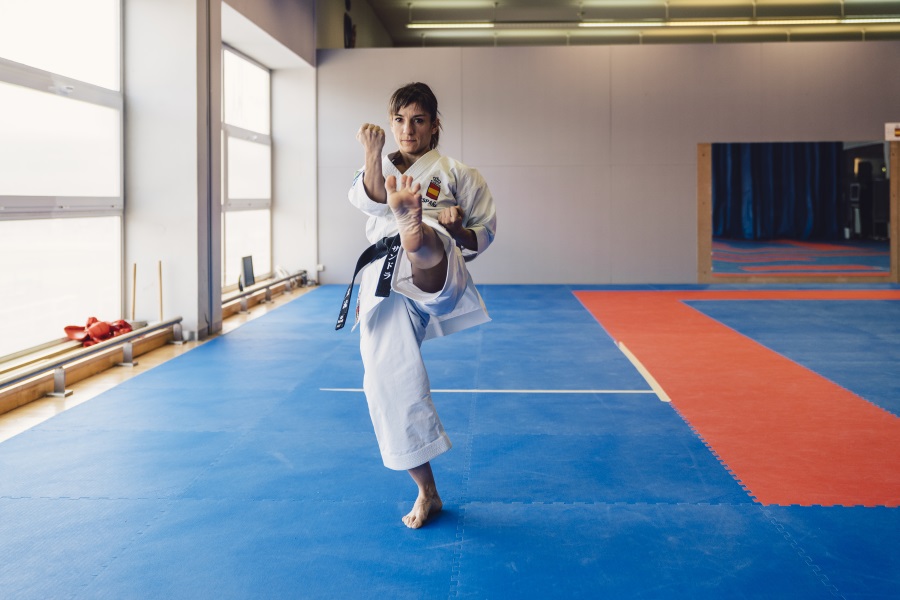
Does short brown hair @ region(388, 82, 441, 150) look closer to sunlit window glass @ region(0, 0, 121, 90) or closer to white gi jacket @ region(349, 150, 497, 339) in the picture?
white gi jacket @ region(349, 150, 497, 339)

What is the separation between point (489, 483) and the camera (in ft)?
10.2

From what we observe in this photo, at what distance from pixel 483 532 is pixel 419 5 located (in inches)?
422

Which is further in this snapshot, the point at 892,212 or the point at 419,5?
the point at 419,5

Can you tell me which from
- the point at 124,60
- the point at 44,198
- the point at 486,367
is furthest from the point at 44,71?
the point at 486,367

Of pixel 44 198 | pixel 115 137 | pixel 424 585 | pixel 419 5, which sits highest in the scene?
pixel 419 5

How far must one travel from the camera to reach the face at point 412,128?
2.61 metres

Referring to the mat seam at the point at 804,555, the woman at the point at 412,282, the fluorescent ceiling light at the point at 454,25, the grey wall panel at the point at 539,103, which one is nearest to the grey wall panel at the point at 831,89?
the grey wall panel at the point at 539,103

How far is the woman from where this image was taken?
100.0 inches

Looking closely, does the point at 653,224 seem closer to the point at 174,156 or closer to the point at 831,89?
the point at 831,89

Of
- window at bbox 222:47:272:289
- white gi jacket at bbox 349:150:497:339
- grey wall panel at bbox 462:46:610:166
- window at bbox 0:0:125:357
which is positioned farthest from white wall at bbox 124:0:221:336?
grey wall panel at bbox 462:46:610:166

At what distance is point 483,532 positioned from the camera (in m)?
2.62

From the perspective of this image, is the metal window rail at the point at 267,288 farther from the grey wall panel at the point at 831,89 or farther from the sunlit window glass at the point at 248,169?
the grey wall panel at the point at 831,89

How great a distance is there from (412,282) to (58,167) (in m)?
3.71

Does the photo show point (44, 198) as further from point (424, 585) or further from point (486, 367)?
point (424, 585)
